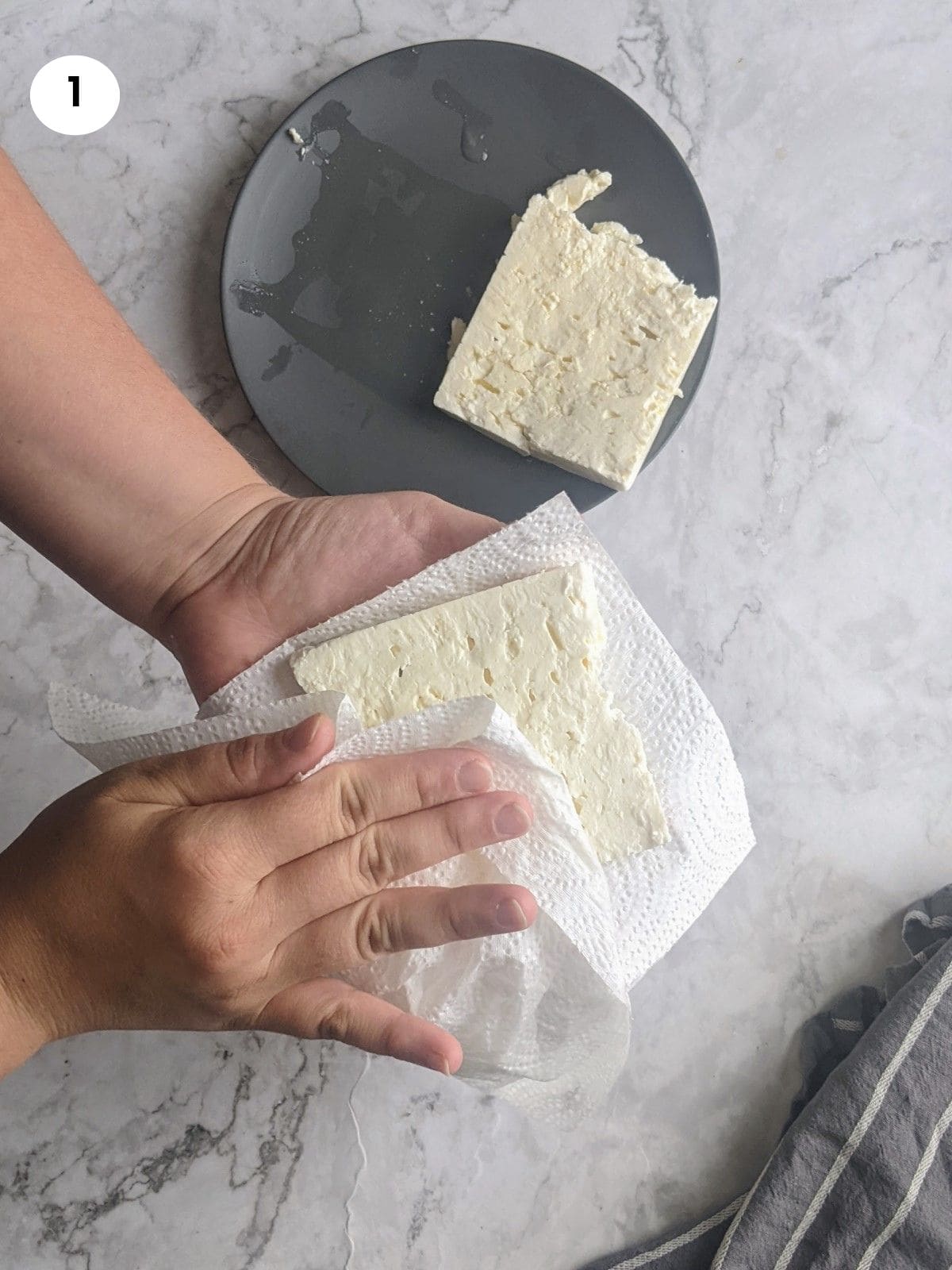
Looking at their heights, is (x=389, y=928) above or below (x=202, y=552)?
below

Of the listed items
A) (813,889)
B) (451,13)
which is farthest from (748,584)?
(451,13)

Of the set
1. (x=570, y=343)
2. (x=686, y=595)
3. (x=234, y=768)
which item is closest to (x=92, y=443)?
(x=234, y=768)

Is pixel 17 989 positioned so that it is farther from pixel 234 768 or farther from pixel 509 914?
pixel 509 914

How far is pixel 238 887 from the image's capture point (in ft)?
1.76

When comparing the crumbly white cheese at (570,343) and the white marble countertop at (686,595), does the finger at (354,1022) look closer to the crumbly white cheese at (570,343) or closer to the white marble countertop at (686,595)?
the white marble countertop at (686,595)

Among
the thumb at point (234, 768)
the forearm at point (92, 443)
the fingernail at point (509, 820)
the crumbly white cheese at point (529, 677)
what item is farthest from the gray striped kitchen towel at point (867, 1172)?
the forearm at point (92, 443)

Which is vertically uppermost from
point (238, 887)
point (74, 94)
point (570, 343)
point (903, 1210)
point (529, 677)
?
point (74, 94)

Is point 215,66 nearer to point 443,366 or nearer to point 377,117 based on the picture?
point 377,117

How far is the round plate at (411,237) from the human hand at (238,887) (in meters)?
0.34

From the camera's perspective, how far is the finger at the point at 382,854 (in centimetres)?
55

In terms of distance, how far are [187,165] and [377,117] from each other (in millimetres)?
186

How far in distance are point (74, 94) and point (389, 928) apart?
797 mm

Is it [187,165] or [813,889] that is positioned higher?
→ [187,165]

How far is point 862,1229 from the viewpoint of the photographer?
78 centimetres
